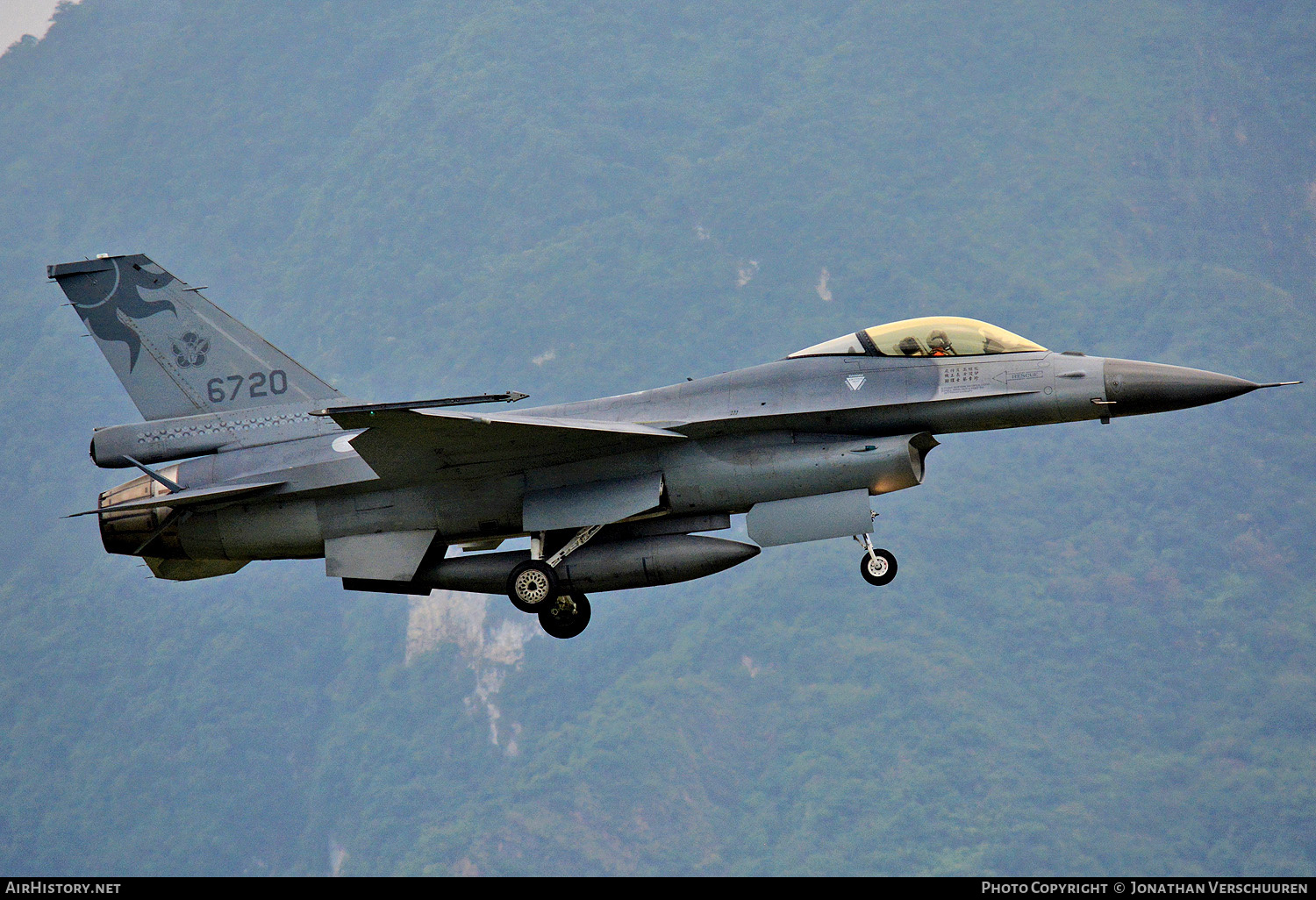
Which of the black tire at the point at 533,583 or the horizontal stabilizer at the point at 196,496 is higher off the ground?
the horizontal stabilizer at the point at 196,496

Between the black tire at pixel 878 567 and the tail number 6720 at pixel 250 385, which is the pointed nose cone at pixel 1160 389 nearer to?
the black tire at pixel 878 567

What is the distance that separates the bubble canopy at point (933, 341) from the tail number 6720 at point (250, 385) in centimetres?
781

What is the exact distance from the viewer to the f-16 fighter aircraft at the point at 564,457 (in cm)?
2028

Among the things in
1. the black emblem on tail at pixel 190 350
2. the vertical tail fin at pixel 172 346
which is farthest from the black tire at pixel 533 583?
the black emblem on tail at pixel 190 350

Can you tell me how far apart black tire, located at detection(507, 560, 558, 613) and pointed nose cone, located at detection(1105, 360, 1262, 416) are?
25.7 feet

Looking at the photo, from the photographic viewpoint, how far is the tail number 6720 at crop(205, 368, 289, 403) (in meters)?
23.0

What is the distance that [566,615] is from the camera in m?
22.0

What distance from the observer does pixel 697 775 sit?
144875 mm

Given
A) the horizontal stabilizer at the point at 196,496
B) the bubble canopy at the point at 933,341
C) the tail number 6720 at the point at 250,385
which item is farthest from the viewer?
the tail number 6720 at the point at 250,385

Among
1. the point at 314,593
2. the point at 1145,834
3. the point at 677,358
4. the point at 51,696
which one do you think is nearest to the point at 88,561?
the point at 51,696

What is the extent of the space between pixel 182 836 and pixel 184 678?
17211 millimetres

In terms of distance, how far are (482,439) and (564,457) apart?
1.29m

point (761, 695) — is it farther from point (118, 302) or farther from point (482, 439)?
point (482, 439)

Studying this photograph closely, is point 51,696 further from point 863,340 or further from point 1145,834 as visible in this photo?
point 863,340
